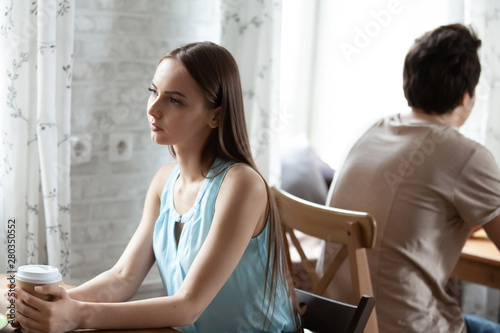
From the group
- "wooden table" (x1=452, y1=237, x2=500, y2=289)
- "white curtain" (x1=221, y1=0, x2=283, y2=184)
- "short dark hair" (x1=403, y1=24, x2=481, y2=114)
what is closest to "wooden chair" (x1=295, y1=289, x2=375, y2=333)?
"short dark hair" (x1=403, y1=24, x2=481, y2=114)

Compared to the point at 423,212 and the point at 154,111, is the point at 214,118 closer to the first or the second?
the point at 154,111

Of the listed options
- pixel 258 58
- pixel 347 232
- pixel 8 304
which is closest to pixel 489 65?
pixel 258 58

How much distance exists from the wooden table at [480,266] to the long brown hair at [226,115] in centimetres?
90

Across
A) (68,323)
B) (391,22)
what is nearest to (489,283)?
(68,323)

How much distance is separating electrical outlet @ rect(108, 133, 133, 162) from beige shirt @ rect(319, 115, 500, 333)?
0.98 meters

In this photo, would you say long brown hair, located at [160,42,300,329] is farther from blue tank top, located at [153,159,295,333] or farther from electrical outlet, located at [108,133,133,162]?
electrical outlet, located at [108,133,133,162]

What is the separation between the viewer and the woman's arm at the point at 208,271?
1168 mm

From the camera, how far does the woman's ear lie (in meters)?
1.40

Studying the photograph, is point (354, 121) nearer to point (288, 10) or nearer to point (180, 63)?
point (288, 10)

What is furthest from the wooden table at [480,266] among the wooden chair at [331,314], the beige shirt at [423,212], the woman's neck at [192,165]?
the woman's neck at [192,165]

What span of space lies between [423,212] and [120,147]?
116 cm

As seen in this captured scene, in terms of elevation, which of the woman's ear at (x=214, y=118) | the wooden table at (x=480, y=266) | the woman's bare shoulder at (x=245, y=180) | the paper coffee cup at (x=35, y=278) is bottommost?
the wooden table at (x=480, y=266)

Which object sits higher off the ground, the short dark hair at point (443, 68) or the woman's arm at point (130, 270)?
the short dark hair at point (443, 68)

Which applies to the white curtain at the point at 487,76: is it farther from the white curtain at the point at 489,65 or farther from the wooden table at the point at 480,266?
the wooden table at the point at 480,266
